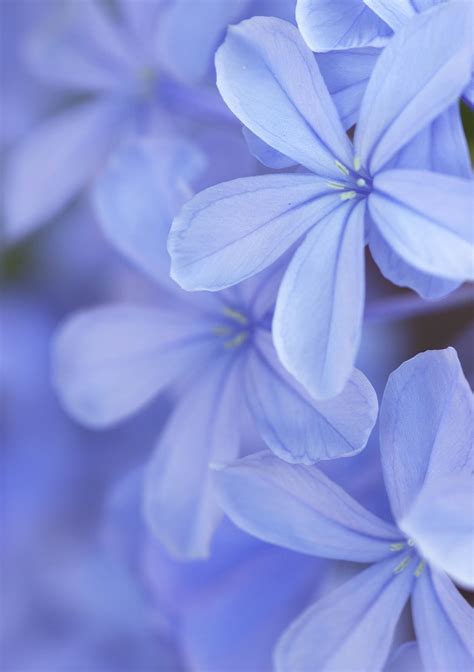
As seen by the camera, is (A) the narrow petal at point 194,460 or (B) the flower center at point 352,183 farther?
(A) the narrow petal at point 194,460

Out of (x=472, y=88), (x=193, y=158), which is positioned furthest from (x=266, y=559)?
(x=472, y=88)

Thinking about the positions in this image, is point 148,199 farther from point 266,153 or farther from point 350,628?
point 350,628

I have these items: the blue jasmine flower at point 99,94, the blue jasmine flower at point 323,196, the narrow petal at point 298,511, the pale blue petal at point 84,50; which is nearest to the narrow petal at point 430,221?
the blue jasmine flower at point 323,196

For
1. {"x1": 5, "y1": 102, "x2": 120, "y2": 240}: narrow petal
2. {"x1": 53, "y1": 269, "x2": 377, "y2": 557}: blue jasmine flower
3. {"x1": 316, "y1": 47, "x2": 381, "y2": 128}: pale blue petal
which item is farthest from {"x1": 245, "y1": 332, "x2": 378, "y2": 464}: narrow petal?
{"x1": 5, "y1": 102, "x2": 120, "y2": 240}: narrow petal

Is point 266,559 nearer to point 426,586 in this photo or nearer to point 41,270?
point 426,586

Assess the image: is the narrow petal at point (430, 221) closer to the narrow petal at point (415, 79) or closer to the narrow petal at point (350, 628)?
the narrow petal at point (415, 79)

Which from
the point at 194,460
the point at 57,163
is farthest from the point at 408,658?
the point at 57,163

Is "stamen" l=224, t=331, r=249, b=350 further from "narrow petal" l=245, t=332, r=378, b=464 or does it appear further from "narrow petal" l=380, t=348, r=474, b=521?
"narrow petal" l=380, t=348, r=474, b=521
